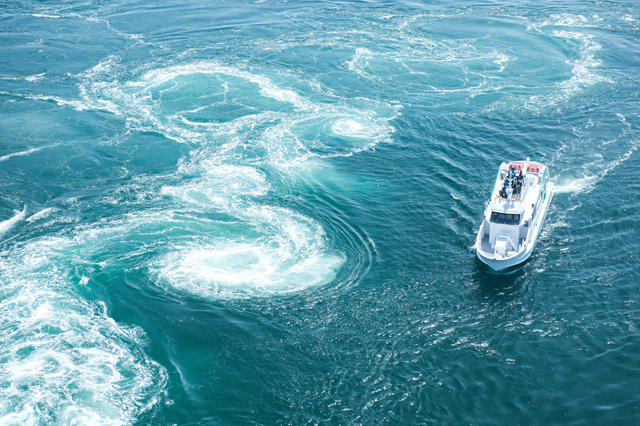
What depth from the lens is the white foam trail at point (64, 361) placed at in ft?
186

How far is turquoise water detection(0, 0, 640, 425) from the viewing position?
2312 inches

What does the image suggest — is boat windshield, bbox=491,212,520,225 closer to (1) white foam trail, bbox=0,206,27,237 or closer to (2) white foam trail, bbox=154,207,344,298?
(2) white foam trail, bbox=154,207,344,298

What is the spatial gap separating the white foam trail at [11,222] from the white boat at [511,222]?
228ft

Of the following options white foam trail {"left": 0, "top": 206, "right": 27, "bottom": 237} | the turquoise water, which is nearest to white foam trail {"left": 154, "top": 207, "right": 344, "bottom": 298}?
the turquoise water

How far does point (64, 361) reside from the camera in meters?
61.5

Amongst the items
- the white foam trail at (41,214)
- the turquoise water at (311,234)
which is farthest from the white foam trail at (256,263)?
the white foam trail at (41,214)

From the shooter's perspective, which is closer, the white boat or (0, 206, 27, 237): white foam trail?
the white boat

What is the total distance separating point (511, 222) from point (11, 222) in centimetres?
7506

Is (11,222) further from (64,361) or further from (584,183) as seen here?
(584,183)

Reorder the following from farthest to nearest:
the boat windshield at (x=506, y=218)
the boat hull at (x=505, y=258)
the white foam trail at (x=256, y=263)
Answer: the boat windshield at (x=506, y=218), the boat hull at (x=505, y=258), the white foam trail at (x=256, y=263)

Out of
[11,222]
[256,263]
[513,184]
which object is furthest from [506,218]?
[11,222]

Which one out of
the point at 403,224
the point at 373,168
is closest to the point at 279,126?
the point at 373,168

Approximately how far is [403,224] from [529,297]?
22261 millimetres

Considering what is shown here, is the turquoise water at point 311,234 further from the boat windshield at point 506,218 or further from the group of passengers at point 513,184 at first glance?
the group of passengers at point 513,184
